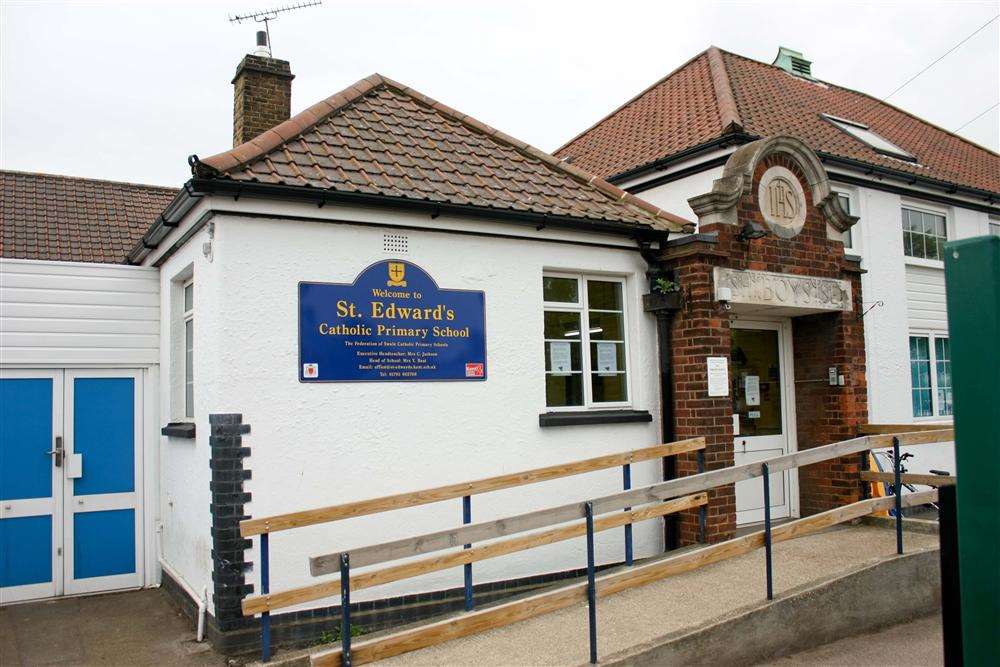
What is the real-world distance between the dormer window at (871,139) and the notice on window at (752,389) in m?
5.71

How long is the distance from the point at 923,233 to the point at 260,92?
10.3 metres

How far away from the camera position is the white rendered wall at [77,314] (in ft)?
27.9

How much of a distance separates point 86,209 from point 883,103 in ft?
51.0

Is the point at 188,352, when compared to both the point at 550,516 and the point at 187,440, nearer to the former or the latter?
the point at 187,440

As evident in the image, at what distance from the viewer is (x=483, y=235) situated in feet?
25.5

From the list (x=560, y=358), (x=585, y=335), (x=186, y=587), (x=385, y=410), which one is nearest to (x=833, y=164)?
(x=585, y=335)

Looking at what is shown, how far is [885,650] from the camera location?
19.5 ft

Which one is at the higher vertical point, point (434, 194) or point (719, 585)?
point (434, 194)

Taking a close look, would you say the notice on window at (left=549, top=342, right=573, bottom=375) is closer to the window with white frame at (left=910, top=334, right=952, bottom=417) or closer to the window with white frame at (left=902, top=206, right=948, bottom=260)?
the window with white frame at (left=910, top=334, right=952, bottom=417)

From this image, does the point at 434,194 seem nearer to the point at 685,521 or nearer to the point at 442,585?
the point at 442,585

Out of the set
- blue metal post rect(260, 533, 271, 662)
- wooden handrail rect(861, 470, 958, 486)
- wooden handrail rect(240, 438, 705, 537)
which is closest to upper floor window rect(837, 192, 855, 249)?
wooden handrail rect(861, 470, 958, 486)

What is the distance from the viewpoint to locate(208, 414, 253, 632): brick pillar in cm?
636

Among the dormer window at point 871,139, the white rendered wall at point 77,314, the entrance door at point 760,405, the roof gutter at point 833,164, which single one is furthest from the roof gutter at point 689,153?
the white rendered wall at point 77,314

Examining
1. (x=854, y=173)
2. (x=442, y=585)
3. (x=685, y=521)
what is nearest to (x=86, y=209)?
(x=442, y=585)
